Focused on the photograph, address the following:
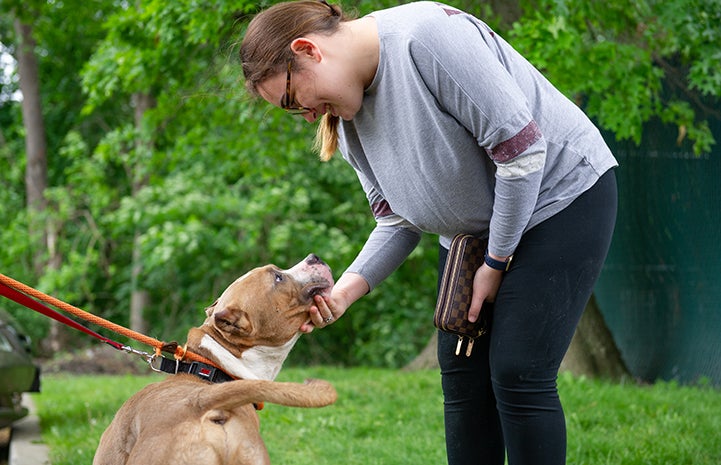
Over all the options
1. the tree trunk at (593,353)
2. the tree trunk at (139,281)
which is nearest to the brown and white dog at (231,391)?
the tree trunk at (593,353)

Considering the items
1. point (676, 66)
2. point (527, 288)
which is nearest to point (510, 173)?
point (527, 288)

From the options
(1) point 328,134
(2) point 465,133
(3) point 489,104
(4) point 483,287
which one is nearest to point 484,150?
(2) point 465,133

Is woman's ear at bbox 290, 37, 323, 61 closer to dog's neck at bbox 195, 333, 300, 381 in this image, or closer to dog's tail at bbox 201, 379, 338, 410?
dog's tail at bbox 201, 379, 338, 410

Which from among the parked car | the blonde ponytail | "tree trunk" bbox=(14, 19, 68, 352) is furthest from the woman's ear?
"tree trunk" bbox=(14, 19, 68, 352)

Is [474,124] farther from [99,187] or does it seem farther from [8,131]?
[8,131]

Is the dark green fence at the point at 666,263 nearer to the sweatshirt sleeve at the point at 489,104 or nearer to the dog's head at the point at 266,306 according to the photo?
the dog's head at the point at 266,306

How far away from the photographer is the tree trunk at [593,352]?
7.14 metres

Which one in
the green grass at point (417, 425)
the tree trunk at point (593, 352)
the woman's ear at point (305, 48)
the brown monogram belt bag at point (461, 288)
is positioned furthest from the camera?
the tree trunk at point (593, 352)

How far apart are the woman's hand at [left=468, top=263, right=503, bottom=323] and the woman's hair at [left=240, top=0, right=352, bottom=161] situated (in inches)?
33.9

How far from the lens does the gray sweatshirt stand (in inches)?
95.2

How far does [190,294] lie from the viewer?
1171 cm

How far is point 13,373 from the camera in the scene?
559 cm

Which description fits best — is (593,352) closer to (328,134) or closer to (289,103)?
(328,134)

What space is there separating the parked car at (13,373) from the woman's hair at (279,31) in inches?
145
